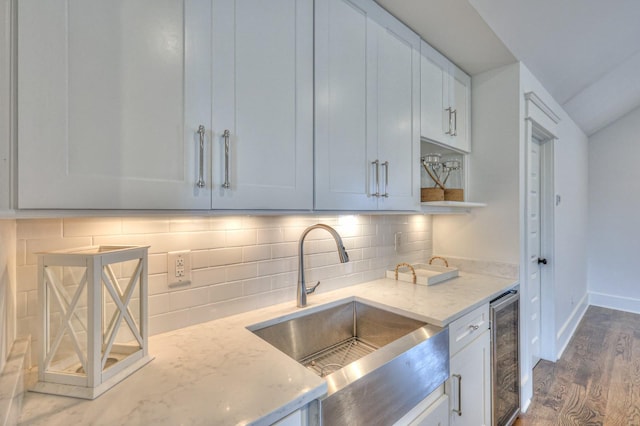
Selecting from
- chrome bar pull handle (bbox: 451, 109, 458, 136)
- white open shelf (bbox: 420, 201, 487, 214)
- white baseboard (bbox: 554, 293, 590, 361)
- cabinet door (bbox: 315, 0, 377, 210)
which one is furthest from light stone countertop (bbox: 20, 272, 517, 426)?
white baseboard (bbox: 554, 293, 590, 361)

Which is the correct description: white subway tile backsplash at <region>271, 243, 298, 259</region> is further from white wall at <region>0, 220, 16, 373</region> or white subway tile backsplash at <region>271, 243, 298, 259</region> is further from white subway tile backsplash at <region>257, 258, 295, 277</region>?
white wall at <region>0, 220, 16, 373</region>

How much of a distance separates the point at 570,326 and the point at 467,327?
2.75m

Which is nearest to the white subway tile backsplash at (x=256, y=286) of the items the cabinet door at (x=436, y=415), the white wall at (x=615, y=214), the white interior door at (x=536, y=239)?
the cabinet door at (x=436, y=415)

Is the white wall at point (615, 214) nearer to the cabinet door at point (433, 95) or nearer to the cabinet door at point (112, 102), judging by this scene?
the cabinet door at point (433, 95)

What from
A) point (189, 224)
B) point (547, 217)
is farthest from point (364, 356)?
point (547, 217)

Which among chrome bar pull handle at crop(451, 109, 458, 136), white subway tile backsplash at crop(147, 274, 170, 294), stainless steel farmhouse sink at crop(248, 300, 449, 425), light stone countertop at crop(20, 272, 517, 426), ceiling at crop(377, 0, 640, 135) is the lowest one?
stainless steel farmhouse sink at crop(248, 300, 449, 425)

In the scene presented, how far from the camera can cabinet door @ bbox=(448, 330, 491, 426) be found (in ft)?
4.38

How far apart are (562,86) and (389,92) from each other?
2061mm

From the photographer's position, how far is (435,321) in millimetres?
1273

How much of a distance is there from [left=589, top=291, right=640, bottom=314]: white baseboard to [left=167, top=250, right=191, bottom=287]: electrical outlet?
5.26 meters

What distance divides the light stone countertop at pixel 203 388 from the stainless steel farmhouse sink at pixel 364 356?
94mm

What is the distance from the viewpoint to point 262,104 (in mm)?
1050

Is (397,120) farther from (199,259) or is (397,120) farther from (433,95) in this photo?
(199,259)

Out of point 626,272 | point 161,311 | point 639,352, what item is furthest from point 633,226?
point 161,311
